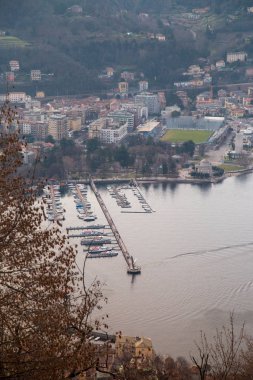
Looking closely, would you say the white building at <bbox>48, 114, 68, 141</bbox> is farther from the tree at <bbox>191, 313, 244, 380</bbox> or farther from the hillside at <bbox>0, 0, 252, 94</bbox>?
the tree at <bbox>191, 313, 244, 380</bbox>

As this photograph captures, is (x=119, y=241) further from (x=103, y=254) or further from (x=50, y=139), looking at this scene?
(x=50, y=139)

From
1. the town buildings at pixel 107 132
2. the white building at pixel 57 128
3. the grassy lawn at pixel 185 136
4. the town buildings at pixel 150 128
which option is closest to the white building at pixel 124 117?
the town buildings at pixel 150 128

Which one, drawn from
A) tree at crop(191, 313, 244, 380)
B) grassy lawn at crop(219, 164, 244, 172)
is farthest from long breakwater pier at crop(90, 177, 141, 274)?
grassy lawn at crop(219, 164, 244, 172)

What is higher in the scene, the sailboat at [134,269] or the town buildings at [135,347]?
the town buildings at [135,347]

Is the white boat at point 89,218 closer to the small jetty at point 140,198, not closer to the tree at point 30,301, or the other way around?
the small jetty at point 140,198

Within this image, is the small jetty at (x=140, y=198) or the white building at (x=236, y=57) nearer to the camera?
the small jetty at (x=140, y=198)

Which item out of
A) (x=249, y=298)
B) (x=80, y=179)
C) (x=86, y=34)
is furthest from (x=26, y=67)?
(x=249, y=298)
